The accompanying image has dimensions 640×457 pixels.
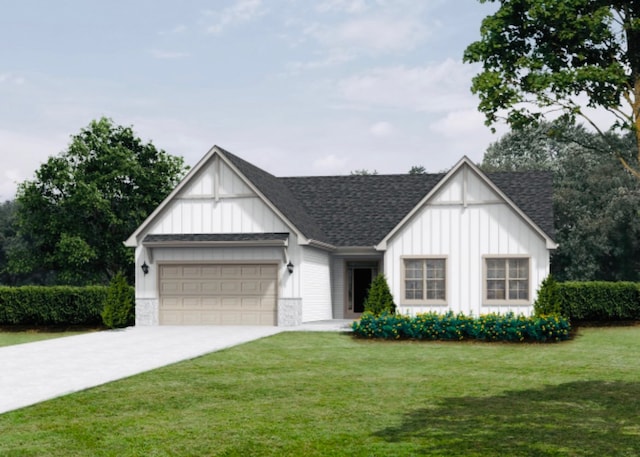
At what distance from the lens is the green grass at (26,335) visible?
82.3 ft

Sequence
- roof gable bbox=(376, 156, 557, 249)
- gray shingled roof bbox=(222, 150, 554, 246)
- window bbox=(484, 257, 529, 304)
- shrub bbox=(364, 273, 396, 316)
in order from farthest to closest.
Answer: gray shingled roof bbox=(222, 150, 554, 246)
window bbox=(484, 257, 529, 304)
roof gable bbox=(376, 156, 557, 249)
shrub bbox=(364, 273, 396, 316)

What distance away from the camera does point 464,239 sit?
28.6m

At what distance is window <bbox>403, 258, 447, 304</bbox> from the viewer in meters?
28.7

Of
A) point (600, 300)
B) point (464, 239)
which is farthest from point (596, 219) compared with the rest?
point (464, 239)

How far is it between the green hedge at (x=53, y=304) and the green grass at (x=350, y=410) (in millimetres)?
11661

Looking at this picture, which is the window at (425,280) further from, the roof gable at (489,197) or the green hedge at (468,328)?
A: the green hedge at (468,328)

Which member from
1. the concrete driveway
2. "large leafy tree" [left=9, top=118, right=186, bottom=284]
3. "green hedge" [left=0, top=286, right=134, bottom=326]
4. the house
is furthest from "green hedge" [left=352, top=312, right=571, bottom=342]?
"large leafy tree" [left=9, top=118, right=186, bottom=284]

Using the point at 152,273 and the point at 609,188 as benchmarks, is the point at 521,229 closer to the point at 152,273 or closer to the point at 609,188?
the point at 152,273

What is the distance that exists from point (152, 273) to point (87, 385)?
15.2 meters

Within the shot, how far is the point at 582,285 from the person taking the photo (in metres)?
28.2

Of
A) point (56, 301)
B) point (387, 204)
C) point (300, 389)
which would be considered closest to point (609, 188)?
point (387, 204)

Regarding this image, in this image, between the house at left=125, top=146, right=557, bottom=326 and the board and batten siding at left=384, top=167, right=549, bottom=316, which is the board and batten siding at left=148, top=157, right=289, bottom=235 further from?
the board and batten siding at left=384, top=167, right=549, bottom=316

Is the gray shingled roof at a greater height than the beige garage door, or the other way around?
the gray shingled roof

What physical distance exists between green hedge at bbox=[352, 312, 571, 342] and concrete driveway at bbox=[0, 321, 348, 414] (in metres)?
3.28
